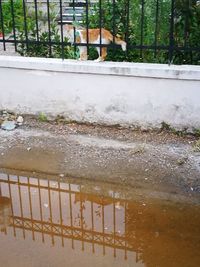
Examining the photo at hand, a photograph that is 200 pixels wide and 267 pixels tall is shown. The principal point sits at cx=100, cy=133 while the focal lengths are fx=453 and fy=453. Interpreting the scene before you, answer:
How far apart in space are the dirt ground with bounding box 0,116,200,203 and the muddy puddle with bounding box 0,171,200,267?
19 cm

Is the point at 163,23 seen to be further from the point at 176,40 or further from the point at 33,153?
the point at 33,153

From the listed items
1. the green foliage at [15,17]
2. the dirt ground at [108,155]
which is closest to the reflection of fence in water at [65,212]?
the dirt ground at [108,155]

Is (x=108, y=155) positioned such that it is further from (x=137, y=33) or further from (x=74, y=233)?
(x=137, y=33)

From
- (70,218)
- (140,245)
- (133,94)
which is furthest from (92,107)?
(140,245)

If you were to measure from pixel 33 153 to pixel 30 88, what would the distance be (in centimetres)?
98

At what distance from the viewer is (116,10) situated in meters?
5.69

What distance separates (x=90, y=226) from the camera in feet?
12.7

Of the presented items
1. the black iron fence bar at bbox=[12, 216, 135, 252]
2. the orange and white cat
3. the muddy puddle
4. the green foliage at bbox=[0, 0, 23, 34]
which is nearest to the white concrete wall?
the orange and white cat

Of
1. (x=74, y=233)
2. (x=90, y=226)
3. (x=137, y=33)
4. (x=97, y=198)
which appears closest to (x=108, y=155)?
(x=97, y=198)

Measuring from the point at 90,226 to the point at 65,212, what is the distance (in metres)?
0.30

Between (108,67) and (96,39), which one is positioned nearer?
(108,67)

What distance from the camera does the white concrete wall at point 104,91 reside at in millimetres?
5145

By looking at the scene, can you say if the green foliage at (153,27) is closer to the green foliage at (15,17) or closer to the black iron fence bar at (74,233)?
the green foliage at (15,17)

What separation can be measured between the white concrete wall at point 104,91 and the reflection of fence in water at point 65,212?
1319 millimetres
